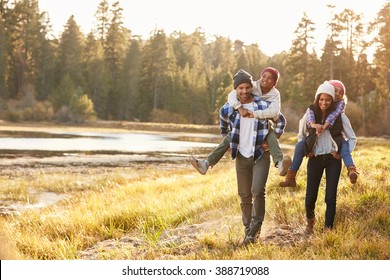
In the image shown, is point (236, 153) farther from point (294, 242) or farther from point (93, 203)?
point (93, 203)

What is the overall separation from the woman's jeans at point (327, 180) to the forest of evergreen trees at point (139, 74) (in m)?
25.3

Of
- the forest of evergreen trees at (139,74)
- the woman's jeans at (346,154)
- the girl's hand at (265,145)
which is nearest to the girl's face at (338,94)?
the woman's jeans at (346,154)

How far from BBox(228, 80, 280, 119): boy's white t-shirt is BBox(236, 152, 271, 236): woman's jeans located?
17.8 inches

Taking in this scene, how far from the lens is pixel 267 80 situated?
5.00 metres

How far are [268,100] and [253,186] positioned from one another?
2.99ft

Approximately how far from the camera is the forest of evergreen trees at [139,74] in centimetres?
3546

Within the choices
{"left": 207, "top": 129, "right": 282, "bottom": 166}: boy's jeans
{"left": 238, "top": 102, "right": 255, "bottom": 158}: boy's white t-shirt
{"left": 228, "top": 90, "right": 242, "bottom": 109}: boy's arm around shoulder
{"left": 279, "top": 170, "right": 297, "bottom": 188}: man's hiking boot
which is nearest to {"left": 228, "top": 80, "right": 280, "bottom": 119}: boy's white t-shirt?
{"left": 228, "top": 90, "right": 242, "bottom": 109}: boy's arm around shoulder

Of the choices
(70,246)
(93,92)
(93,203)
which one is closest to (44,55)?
(93,92)

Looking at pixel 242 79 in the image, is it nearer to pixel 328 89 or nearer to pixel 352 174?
pixel 328 89

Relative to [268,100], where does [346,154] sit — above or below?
below

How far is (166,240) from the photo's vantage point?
5.74m

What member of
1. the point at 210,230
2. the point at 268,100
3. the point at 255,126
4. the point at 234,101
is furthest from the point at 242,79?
the point at 210,230

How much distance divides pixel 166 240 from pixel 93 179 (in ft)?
32.3

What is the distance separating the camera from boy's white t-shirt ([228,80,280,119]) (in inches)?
193
